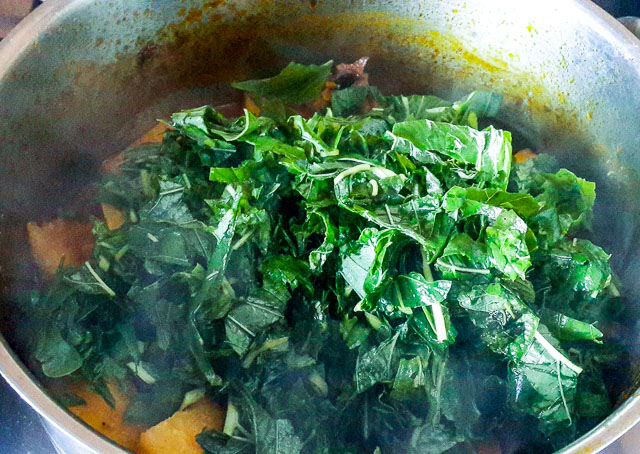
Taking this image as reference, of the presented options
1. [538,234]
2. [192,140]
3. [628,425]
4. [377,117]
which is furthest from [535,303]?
[192,140]

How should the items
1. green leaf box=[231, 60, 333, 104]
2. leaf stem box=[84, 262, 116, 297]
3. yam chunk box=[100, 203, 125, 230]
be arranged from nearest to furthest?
leaf stem box=[84, 262, 116, 297] → yam chunk box=[100, 203, 125, 230] → green leaf box=[231, 60, 333, 104]

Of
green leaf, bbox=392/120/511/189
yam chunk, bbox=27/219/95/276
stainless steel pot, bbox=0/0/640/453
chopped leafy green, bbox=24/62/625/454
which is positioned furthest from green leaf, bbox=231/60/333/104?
yam chunk, bbox=27/219/95/276

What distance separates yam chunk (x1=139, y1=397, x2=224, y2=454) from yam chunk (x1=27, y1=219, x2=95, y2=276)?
1.67 ft

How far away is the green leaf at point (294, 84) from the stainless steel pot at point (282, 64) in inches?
5.1

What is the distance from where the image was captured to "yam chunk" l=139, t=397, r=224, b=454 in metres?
1.29

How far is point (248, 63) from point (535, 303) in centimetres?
113

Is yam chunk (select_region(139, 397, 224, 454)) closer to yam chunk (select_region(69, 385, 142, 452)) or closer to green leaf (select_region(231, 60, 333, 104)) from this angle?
yam chunk (select_region(69, 385, 142, 452))

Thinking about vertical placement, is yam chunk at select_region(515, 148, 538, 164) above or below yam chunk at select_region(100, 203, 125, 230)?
above

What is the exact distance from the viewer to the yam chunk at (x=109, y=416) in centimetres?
131

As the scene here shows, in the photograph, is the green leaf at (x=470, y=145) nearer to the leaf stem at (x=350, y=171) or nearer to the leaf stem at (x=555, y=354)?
the leaf stem at (x=350, y=171)

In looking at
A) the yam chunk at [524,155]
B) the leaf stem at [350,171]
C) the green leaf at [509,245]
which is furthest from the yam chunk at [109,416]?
the yam chunk at [524,155]

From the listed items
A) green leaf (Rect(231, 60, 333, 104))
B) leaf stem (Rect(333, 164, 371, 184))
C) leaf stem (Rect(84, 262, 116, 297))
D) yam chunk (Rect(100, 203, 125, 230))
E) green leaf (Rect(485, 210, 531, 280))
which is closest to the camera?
green leaf (Rect(485, 210, 531, 280))

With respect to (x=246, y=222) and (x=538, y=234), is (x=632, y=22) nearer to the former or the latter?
(x=538, y=234)

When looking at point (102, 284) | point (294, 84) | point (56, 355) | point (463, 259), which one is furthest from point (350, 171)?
point (56, 355)
